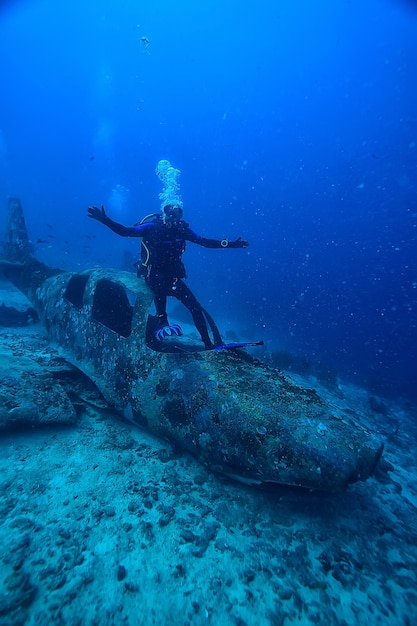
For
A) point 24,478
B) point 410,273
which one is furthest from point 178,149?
point 24,478

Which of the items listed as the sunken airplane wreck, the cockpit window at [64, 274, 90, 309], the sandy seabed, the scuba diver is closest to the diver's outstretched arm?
the scuba diver

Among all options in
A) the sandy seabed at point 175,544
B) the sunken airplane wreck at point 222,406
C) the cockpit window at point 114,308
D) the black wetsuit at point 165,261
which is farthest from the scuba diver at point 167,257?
the sandy seabed at point 175,544

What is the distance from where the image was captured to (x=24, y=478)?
9.89ft

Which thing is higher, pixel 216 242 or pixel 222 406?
pixel 216 242

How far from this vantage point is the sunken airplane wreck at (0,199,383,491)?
117 inches

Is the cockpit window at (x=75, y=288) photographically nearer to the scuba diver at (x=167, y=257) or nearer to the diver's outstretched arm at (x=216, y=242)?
the scuba diver at (x=167, y=257)

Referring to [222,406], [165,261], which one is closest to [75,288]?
[165,261]

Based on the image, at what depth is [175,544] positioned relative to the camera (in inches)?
105

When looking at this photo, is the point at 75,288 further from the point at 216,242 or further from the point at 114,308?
the point at 216,242

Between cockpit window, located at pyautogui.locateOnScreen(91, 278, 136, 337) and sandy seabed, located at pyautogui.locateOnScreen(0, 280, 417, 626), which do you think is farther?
cockpit window, located at pyautogui.locateOnScreen(91, 278, 136, 337)

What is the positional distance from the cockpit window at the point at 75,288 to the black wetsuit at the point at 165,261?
1801mm

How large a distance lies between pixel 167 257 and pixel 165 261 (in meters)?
0.09

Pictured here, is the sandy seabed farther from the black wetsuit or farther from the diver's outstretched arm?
the diver's outstretched arm

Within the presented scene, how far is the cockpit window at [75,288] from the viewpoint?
648 cm
